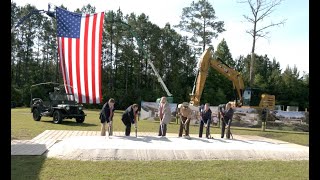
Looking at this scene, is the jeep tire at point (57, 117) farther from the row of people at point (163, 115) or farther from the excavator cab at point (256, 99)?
the excavator cab at point (256, 99)

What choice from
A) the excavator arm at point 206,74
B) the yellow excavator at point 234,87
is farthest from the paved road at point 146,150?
the yellow excavator at point 234,87

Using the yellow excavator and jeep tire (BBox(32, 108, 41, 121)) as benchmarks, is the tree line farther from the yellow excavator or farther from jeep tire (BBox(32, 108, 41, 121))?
jeep tire (BBox(32, 108, 41, 121))

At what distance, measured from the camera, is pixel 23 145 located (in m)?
11.6

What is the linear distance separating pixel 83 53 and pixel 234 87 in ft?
53.3

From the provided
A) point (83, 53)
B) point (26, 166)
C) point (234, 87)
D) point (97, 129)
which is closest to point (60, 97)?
point (97, 129)

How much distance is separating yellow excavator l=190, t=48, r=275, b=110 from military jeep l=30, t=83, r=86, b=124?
9.26 m

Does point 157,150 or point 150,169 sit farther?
point 157,150

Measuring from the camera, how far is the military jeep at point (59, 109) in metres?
21.4

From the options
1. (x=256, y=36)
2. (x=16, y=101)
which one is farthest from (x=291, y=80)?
(x=16, y=101)

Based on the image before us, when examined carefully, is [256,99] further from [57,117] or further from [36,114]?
[36,114]

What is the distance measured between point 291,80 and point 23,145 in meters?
54.4

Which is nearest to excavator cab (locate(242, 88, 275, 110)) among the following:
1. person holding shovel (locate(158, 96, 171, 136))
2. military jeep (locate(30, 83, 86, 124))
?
military jeep (locate(30, 83, 86, 124))

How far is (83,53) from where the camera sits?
17547 mm

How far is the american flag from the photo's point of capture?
17.2 metres
